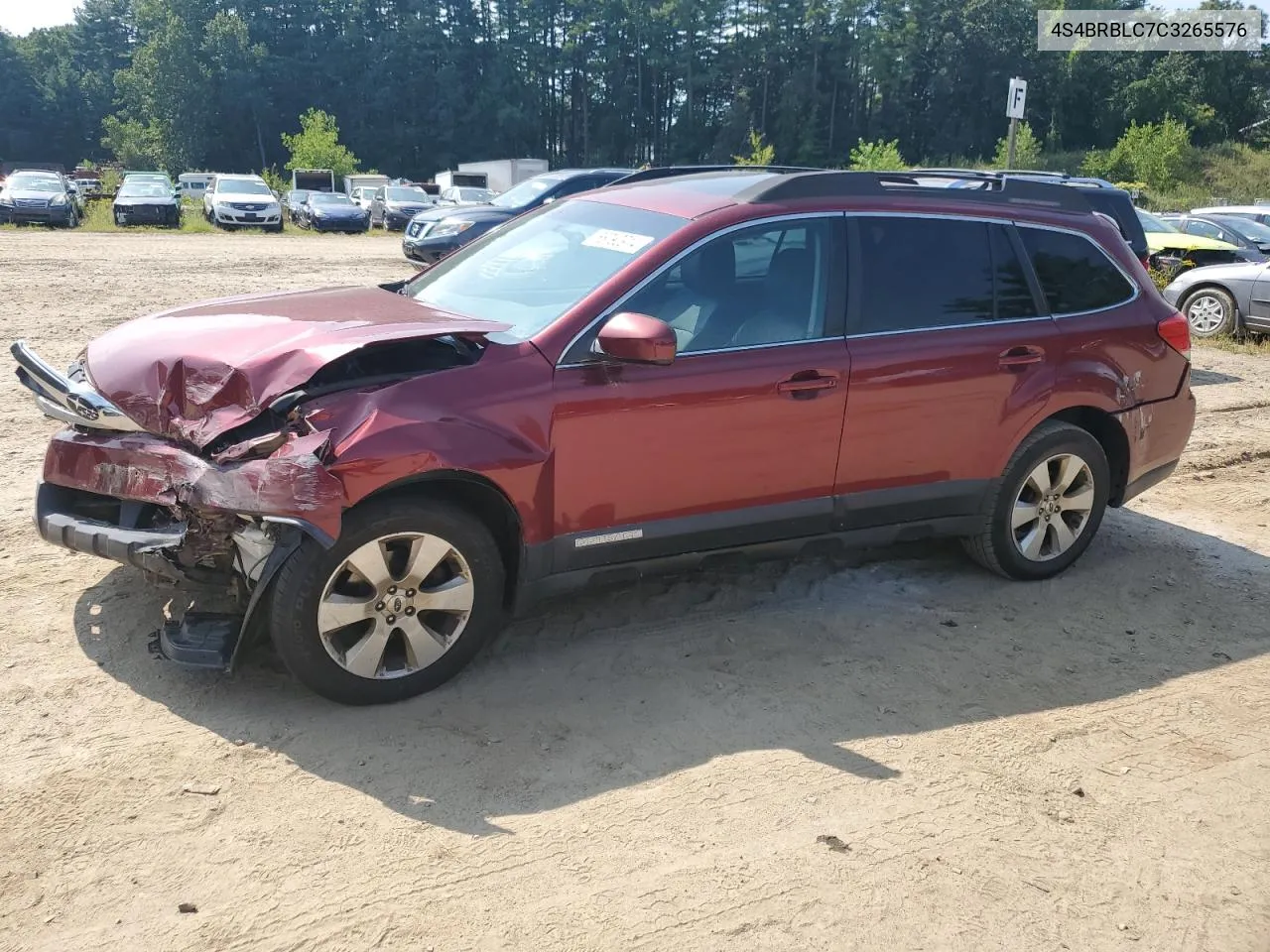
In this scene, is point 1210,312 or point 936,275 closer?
point 936,275

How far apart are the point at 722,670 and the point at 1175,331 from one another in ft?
10.2

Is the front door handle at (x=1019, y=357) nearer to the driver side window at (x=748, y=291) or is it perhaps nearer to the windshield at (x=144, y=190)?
the driver side window at (x=748, y=291)

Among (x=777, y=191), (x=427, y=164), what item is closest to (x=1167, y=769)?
(x=777, y=191)

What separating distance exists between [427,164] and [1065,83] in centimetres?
5300

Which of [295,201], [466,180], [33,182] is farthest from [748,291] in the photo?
[466,180]

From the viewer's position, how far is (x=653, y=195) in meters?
4.69

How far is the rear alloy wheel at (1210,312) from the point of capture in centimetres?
1333

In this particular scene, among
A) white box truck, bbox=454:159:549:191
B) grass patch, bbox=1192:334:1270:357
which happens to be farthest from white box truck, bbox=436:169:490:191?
grass patch, bbox=1192:334:1270:357

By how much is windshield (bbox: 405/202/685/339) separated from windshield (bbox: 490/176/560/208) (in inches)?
479

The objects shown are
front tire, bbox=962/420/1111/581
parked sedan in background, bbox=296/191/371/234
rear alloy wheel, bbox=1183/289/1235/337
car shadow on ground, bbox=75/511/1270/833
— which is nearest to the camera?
car shadow on ground, bbox=75/511/1270/833

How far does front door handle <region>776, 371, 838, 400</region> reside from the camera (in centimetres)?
428

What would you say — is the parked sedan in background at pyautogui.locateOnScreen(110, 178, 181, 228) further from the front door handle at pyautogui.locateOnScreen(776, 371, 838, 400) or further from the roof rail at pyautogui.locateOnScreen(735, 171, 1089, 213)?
the front door handle at pyautogui.locateOnScreen(776, 371, 838, 400)

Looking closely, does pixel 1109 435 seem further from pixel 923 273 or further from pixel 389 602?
pixel 389 602

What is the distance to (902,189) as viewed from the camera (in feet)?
15.6
